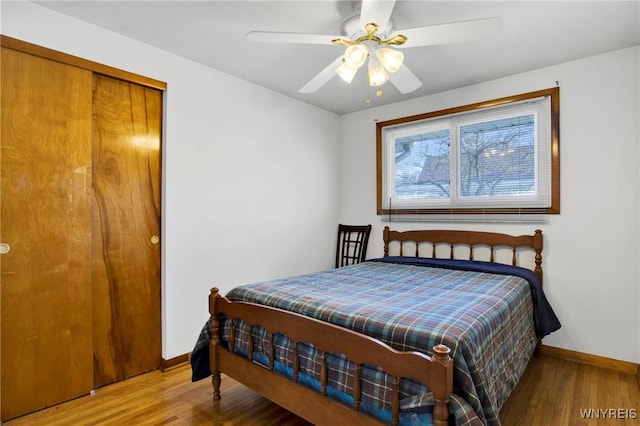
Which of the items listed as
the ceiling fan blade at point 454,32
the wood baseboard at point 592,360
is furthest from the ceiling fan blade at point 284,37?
the wood baseboard at point 592,360

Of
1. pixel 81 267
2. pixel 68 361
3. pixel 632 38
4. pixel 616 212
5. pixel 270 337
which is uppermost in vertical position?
pixel 632 38

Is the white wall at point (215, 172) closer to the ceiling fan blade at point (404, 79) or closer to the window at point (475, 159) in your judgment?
the window at point (475, 159)

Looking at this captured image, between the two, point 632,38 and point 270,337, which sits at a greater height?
point 632,38

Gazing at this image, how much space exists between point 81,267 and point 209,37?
1791mm

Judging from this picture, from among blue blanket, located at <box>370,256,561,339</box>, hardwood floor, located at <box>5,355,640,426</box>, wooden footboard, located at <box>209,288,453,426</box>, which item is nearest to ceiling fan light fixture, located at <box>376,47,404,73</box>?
wooden footboard, located at <box>209,288,453,426</box>

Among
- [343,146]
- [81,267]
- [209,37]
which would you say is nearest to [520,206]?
[343,146]

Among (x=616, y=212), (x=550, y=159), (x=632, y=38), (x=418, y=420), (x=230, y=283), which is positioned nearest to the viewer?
(x=418, y=420)

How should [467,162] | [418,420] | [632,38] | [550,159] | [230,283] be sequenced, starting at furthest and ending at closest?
[467,162]
[230,283]
[550,159]
[632,38]
[418,420]

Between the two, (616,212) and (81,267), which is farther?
(616,212)

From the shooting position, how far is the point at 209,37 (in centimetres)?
239

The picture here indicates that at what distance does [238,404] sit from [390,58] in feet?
7.39

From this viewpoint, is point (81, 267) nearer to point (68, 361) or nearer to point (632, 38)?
point (68, 361)

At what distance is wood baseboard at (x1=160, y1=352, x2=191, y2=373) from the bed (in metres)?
0.55

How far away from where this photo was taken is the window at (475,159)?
2877mm
